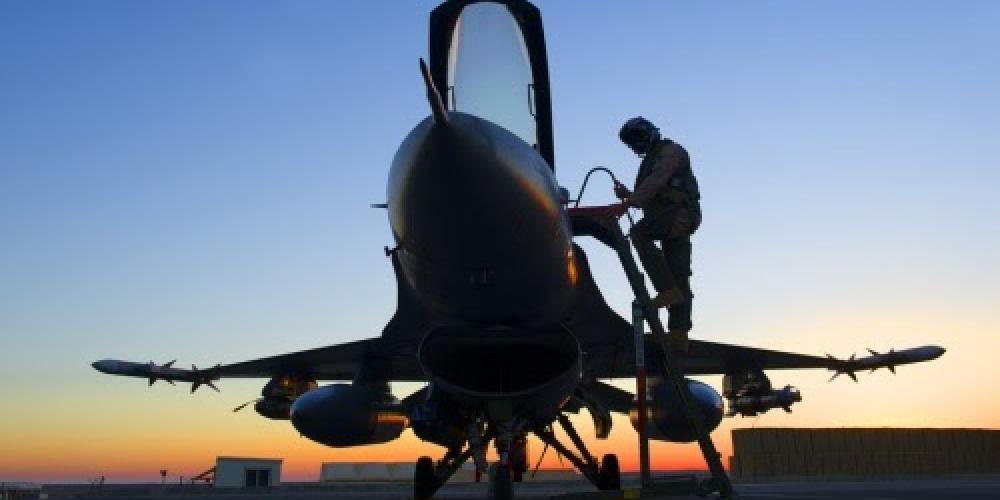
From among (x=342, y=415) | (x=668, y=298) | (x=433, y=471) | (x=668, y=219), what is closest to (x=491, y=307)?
(x=668, y=298)

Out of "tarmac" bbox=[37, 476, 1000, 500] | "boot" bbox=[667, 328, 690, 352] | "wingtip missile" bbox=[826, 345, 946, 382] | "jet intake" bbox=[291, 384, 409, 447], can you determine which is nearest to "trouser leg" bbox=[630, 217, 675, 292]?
"boot" bbox=[667, 328, 690, 352]

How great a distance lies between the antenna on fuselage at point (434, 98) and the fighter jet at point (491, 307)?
0.01m

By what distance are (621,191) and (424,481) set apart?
194 inches

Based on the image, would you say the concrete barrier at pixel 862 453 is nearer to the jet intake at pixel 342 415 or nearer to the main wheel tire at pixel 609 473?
the main wheel tire at pixel 609 473

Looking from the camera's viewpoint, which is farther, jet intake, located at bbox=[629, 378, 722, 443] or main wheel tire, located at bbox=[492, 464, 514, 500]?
jet intake, located at bbox=[629, 378, 722, 443]

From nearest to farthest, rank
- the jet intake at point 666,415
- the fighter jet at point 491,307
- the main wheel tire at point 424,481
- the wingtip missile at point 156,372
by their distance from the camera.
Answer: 1. the fighter jet at point 491,307
2. the jet intake at point 666,415
3. the main wheel tire at point 424,481
4. the wingtip missile at point 156,372

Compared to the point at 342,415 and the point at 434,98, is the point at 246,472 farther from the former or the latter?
the point at 434,98

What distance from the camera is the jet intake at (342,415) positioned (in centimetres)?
901

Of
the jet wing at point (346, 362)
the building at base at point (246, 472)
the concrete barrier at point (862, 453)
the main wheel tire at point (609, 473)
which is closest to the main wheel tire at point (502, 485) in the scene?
the jet wing at point (346, 362)

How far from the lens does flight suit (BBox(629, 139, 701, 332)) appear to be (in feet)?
18.9

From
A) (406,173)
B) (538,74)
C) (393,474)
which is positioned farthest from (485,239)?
(393,474)

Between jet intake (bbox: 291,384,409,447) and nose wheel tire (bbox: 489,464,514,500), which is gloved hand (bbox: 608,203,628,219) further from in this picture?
jet intake (bbox: 291,384,409,447)

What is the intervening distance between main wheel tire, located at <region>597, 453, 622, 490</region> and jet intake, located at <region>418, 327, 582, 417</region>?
3319mm

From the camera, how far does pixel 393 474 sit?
161ft
